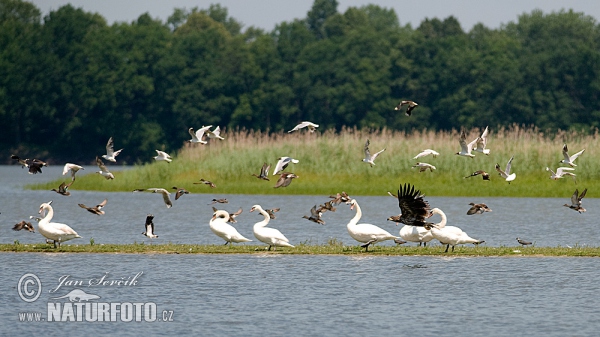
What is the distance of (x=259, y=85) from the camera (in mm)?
97250

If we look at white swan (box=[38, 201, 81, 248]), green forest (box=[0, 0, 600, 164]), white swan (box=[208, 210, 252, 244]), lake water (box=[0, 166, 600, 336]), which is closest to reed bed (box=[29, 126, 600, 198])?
lake water (box=[0, 166, 600, 336])

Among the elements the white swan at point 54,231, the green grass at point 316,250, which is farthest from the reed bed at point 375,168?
the white swan at point 54,231

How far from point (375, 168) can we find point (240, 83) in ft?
168

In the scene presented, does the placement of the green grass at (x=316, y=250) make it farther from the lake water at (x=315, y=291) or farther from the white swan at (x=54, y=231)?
the white swan at (x=54, y=231)

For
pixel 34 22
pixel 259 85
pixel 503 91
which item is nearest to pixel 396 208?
pixel 503 91

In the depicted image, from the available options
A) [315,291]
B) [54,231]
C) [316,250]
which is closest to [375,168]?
[316,250]

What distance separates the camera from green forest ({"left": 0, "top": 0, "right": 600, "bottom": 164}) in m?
90.9

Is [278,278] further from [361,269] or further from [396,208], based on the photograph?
[396,208]

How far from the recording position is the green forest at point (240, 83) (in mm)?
90875

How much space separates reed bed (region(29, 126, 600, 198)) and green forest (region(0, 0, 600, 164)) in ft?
136

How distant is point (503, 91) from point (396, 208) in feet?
165

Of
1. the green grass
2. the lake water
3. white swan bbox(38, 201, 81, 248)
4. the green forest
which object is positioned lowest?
the lake water

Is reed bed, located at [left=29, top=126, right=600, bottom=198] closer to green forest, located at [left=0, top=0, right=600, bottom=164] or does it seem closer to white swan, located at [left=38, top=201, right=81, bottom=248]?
white swan, located at [left=38, top=201, right=81, bottom=248]

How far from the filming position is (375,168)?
4747cm
